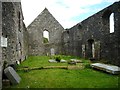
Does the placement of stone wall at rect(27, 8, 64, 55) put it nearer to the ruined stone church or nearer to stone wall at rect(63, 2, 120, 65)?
the ruined stone church

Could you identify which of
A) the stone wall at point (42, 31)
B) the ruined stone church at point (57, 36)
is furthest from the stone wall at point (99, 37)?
the stone wall at point (42, 31)

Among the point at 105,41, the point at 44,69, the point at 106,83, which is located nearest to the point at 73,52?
the point at 105,41

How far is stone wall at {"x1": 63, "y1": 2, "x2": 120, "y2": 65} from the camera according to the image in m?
13.3

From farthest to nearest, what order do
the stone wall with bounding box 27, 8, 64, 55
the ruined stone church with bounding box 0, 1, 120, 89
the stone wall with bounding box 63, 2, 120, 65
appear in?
the stone wall with bounding box 27, 8, 64, 55 → the stone wall with bounding box 63, 2, 120, 65 → the ruined stone church with bounding box 0, 1, 120, 89

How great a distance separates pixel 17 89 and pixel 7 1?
Answer: 20.7ft

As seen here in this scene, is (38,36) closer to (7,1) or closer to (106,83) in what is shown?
(7,1)

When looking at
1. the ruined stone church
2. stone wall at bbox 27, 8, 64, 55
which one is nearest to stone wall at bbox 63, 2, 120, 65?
the ruined stone church

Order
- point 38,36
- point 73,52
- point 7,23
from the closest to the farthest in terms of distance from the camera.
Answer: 1. point 7,23
2. point 73,52
3. point 38,36

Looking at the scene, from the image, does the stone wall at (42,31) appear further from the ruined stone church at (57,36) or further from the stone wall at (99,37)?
the stone wall at (99,37)

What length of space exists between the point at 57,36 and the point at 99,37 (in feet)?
43.7

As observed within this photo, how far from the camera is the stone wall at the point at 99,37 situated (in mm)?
13320

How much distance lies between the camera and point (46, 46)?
2850 centimetres

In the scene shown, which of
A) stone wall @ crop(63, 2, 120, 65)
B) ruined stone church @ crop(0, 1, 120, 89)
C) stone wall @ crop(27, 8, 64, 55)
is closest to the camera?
ruined stone church @ crop(0, 1, 120, 89)

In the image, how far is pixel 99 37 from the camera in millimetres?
16172
